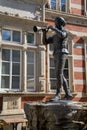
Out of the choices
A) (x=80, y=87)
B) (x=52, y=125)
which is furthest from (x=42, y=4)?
(x=52, y=125)

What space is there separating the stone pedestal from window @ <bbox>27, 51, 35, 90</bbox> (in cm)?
556

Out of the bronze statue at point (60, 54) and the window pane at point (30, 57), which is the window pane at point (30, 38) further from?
the bronze statue at point (60, 54)

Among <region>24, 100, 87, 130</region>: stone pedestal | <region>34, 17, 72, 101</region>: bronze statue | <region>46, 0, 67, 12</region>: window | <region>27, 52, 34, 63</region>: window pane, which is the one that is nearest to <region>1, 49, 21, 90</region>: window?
<region>27, 52, 34, 63</region>: window pane

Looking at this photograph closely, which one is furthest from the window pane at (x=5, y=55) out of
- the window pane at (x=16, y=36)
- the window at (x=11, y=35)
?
the window pane at (x=16, y=36)

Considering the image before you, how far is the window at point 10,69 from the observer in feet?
39.6

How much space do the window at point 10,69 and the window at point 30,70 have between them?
0.50 metres

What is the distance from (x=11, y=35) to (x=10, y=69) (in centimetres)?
157

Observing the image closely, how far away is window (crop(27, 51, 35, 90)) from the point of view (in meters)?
12.7

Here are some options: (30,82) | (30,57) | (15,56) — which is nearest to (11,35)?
(15,56)

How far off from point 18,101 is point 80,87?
3.77 meters

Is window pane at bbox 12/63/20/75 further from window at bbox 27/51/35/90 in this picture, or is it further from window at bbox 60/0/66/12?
window at bbox 60/0/66/12

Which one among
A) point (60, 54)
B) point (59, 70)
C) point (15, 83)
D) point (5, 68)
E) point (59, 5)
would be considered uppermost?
point (59, 5)

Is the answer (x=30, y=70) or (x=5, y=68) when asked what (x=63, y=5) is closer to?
(x=30, y=70)

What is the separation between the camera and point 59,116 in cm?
662
